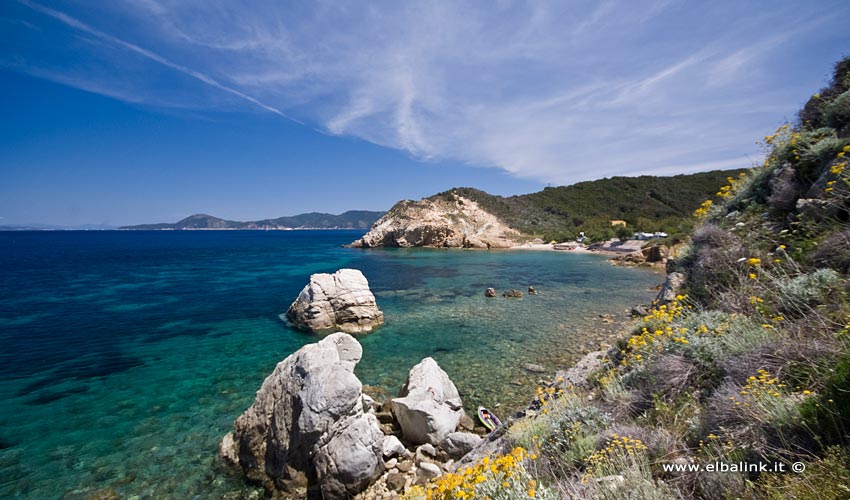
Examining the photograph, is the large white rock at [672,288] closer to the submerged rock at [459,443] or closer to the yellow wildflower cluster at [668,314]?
the yellow wildflower cluster at [668,314]

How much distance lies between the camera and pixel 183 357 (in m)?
13.9

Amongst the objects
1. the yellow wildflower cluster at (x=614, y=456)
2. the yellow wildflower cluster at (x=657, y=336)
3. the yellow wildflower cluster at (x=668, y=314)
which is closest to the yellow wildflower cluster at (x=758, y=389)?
the yellow wildflower cluster at (x=614, y=456)

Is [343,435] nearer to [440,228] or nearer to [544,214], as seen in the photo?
[440,228]

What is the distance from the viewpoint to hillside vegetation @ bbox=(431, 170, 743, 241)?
81.3m

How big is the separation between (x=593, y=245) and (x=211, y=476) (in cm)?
6533

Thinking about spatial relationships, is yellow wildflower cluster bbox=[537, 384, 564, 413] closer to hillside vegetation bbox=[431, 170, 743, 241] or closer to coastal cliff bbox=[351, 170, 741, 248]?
coastal cliff bbox=[351, 170, 741, 248]

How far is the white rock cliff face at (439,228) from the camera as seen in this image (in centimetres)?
7275

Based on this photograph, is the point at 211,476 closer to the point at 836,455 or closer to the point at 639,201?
the point at 836,455

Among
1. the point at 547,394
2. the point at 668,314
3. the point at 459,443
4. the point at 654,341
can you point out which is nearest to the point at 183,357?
the point at 459,443

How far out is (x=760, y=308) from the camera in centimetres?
491

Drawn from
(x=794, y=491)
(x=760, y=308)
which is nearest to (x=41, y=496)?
(x=794, y=491)

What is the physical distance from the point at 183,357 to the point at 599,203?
342ft

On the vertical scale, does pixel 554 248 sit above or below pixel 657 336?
below

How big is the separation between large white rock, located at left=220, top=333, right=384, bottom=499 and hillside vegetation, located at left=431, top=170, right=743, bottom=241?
71536 millimetres
